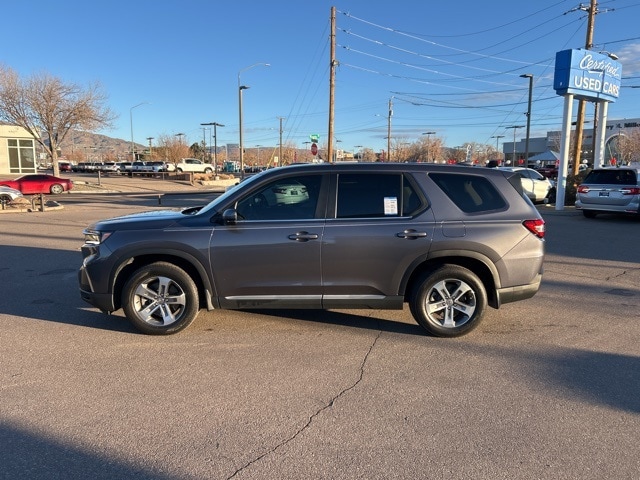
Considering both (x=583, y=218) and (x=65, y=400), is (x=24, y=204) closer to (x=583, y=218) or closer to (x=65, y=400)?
(x=65, y=400)

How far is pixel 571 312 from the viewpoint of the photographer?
6004 millimetres

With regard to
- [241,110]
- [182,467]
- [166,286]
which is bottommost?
[182,467]

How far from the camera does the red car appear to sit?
98.5ft

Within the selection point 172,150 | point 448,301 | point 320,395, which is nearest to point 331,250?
point 448,301

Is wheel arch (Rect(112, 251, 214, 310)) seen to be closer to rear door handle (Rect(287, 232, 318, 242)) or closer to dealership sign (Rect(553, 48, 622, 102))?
rear door handle (Rect(287, 232, 318, 242))

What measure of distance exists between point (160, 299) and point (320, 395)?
7.04 feet

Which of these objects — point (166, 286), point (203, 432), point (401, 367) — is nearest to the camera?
point (203, 432)

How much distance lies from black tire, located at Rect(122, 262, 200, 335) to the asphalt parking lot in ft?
0.55

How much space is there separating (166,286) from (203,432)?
2.07 m

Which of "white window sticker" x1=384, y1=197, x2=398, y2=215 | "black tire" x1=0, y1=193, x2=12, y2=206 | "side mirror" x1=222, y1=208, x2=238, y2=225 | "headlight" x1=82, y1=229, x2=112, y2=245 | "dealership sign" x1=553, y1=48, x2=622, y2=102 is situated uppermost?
"dealership sign" x1=553, y1=48, x2=622, y2=102

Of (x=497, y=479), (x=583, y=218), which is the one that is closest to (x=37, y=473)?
(x=497, y=479)

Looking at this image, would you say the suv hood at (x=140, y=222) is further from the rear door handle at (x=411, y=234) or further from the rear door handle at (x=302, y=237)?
the rear door handle at (x=411, y=234)

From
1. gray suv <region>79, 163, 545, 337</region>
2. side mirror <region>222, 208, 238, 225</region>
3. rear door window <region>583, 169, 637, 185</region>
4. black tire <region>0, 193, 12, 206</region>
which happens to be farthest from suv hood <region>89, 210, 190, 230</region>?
black tire <region>0, 193, 12, 206</region>

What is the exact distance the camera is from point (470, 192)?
5.10 metres
